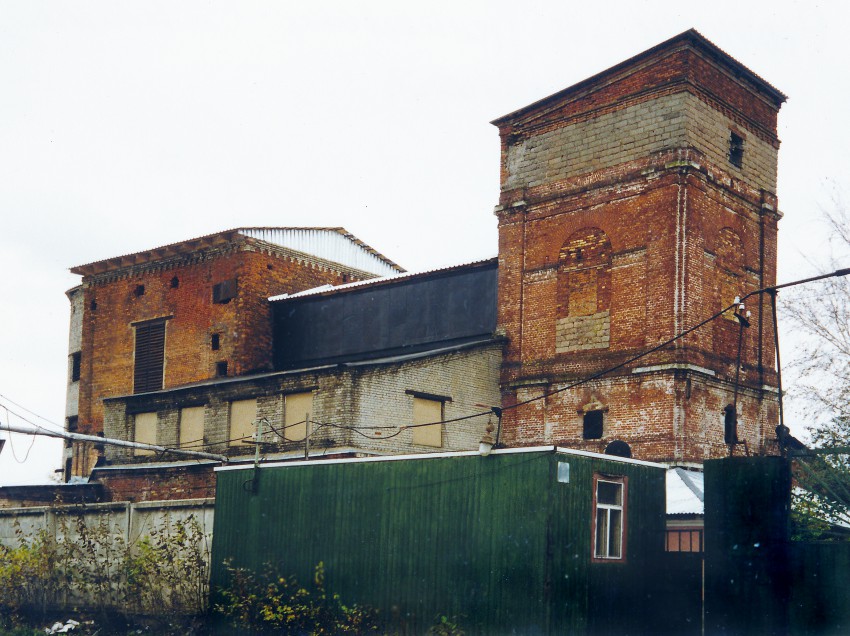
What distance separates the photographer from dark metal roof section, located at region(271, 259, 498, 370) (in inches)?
1227

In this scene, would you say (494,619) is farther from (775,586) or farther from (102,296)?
(102,296)

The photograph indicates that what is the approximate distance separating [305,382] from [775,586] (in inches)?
540

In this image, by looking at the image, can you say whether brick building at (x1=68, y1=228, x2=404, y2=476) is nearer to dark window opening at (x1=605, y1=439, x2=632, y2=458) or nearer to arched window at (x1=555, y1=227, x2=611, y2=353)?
arched window at (x1=555, y1=227, x2=611, y2=353)

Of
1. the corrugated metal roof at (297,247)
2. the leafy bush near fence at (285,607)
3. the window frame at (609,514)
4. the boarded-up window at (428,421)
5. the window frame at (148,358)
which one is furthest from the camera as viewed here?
the window frame at (148,358)

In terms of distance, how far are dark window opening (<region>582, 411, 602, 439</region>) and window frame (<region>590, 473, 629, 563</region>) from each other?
8.87 meters

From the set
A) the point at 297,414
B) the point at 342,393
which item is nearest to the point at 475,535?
the point at 342,393

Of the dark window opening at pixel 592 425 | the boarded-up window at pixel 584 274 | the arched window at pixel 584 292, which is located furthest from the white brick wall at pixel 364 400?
the dark window opening at pixel 592 425

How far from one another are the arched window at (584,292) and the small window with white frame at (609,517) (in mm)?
9493

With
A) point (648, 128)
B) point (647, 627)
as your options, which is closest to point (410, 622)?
point (647, 627)

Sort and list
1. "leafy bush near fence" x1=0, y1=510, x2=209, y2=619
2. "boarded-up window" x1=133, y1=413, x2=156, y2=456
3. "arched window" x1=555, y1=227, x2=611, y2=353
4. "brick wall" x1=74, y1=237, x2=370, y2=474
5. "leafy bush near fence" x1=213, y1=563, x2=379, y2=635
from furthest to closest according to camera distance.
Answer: "brick wall" x1=74, y1=237, x2=370, y2=474 → "boarded-up window" x1=133, y1=413, x2=156, y2=456 → "arched window" x1=555, y1=227, x2=611, y2=353 → "leafy bush near fence" x1=0, y1=510, x2=209, y2=619 → "leafy bush near fence" x1=213, y1=563, x2=379, y2=635

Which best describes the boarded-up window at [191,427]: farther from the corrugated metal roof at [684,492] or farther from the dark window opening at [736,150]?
the dark window opening at [736,150]

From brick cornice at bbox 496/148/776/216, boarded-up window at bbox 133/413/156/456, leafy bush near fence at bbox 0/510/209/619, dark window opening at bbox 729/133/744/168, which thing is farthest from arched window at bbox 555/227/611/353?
boarded-up window at bbox 133/413/156/456

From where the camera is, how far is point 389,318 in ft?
107

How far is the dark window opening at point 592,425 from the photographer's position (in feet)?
91.6
